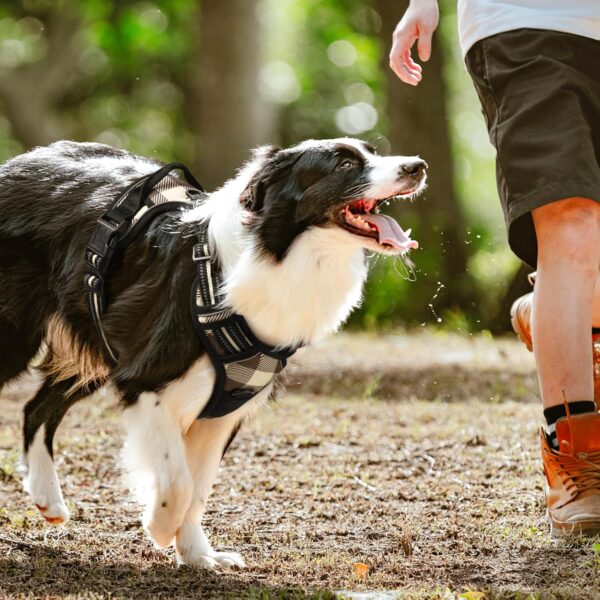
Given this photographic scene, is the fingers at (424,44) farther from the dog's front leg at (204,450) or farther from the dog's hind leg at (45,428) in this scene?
the dog's hind leg at (45,428)

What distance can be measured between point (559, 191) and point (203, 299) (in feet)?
3.97

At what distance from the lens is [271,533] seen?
405 centimetres

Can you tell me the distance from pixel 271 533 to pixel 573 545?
1104 millimetres

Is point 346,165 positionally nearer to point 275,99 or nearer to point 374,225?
point 374,225

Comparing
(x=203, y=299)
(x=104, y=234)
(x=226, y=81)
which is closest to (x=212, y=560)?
(x=203, y=299)

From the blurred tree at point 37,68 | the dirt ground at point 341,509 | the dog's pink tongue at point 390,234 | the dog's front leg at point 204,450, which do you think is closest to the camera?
the dirt ground at point 341,509

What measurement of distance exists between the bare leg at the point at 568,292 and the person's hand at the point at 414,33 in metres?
0.72

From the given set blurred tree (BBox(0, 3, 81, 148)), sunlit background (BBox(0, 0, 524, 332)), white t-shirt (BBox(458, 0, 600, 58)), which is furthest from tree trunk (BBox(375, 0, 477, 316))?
blurred tree (BBox(0, 3, 81, 148))

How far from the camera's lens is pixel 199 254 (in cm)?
369

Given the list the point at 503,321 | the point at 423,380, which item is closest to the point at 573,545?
the point at 423,380

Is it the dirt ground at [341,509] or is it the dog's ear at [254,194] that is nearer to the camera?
the dirt ground at [341,509]

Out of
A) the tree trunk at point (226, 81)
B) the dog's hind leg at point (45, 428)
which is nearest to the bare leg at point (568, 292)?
the dog's hind leg at point (45, 428)

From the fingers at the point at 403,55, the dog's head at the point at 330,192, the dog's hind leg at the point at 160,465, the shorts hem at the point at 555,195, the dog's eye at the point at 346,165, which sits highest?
the fingers at the point at 403,55

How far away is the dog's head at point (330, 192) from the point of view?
3.53 meters
